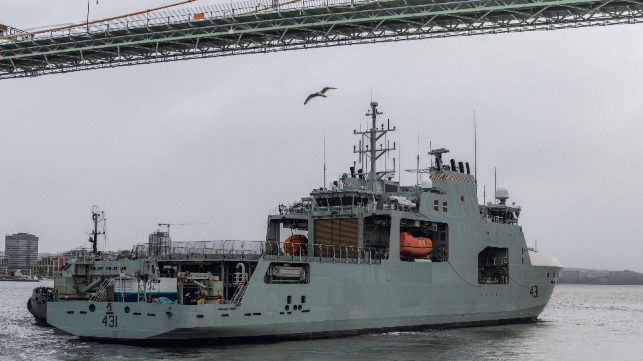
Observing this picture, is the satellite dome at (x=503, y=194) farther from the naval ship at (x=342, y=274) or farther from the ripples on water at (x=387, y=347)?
the ripples on water at (x=387, y=347)

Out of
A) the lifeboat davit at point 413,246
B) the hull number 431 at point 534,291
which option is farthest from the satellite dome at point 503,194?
the lifeboat davit at point 413,246

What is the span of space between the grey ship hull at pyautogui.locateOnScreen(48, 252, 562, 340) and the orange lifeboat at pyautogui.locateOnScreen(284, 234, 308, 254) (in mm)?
4864

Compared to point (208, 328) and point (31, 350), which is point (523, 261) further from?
point (31, 350)

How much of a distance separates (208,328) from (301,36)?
22.5 m

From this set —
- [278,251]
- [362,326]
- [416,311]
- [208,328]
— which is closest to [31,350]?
[208,328]

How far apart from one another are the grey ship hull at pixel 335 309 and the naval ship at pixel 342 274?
0.17ft

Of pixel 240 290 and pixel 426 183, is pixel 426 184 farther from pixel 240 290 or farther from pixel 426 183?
pixel 240 290

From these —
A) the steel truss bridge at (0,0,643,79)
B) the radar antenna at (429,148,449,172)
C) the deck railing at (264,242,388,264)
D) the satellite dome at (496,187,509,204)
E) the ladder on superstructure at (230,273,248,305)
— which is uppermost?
the steel truss bridge at (0,0,643,79)

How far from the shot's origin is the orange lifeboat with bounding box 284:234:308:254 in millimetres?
36750

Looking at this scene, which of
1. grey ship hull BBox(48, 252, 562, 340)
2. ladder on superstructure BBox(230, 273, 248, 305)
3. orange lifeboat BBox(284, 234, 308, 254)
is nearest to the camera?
grey ship hull BBox(48, 252, 562, 340)

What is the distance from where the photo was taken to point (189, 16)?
44.1 m

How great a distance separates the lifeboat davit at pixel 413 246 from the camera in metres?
35.2

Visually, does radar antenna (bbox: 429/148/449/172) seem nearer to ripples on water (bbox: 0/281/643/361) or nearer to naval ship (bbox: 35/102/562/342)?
naval ship (bbox: 35/102/562/342)

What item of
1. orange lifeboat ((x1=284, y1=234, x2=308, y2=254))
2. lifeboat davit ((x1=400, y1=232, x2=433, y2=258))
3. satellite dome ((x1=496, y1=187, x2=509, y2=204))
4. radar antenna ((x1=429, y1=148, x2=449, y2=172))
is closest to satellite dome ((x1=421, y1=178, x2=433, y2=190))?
radar antenna ((x1=429, y1=148, x2=449, y2=172))
